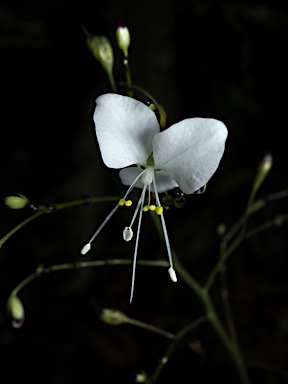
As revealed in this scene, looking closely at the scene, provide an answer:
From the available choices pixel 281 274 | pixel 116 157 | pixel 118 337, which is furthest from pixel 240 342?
pixel 116 157

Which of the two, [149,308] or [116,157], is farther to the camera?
[149,308]

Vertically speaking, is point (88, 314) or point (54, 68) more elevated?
point (54, 68)

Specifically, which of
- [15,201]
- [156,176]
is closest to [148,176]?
[156,176]

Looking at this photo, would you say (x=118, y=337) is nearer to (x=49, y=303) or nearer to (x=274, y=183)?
(x=49, y=303)

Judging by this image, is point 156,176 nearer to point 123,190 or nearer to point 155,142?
point 155,142

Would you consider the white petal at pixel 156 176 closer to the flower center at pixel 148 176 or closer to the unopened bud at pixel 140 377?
the flower center at pixel 148 176

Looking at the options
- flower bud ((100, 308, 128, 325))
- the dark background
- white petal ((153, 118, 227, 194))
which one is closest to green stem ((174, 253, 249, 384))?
flower bud ((100, 308, 128, 325))

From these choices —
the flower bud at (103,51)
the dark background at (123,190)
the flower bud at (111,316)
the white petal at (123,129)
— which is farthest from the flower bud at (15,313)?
the dark background at (123,190)
